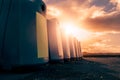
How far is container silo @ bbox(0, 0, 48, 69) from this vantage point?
11.3 meters

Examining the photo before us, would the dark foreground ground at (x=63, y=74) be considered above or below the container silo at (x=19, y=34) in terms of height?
below

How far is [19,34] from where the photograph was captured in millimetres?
11289

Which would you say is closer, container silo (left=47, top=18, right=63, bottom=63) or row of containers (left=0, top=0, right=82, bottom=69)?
row of containers (left=0, top=0, right=82, bottom=69)

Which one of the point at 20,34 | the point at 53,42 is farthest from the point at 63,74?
the point at 53,42

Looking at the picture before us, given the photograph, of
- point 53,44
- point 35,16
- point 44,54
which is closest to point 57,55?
point 53,44

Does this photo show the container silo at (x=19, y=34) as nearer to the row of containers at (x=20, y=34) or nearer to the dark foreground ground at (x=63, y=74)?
the row of containers at (x=20, y=34)

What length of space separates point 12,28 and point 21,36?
58 cm

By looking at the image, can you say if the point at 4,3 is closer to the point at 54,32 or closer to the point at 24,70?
the point at 24,70

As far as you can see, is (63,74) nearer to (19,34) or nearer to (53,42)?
(19,34)

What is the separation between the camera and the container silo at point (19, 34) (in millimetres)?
11297

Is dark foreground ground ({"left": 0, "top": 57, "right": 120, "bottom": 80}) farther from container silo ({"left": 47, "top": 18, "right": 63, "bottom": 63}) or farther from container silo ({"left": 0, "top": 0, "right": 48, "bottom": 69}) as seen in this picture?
container silo ({"left": 47, "top": 18, "right": 63, "bottom": 63})

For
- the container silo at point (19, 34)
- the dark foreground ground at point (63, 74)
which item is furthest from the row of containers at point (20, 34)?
the dark foreground ground at point (63, 74)

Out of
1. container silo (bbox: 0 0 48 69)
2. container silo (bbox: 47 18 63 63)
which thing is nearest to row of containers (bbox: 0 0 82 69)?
container silo (bbox: 0 0 48 69)

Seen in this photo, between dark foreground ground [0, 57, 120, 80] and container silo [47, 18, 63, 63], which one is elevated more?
container silo [47, 18, 63, 63]
